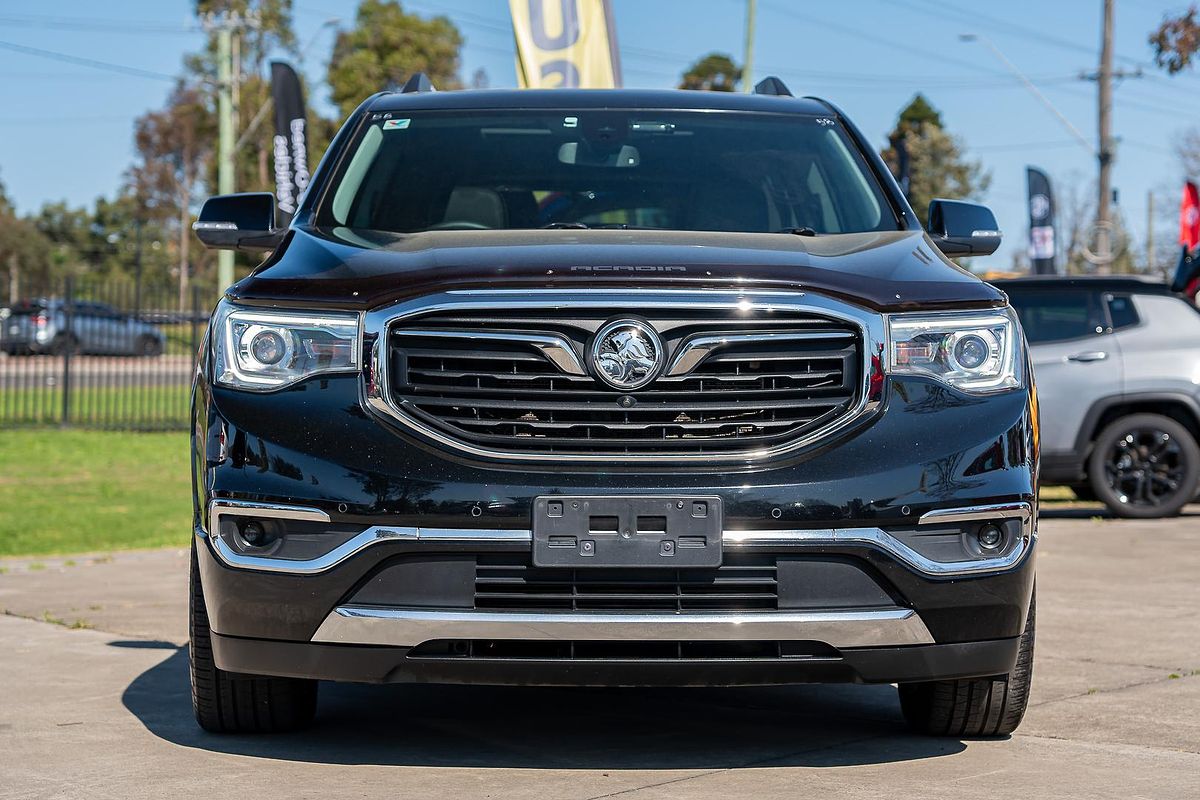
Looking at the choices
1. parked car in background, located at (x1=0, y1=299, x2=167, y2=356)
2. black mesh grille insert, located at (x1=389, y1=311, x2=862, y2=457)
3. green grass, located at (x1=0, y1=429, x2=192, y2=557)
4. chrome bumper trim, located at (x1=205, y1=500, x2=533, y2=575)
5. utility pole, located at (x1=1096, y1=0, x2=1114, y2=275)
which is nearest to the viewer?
chrome bumper trim, located at (x1=205, y1=500, x2=533, y2=575)

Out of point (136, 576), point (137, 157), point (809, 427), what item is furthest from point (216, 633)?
point (137, 157)

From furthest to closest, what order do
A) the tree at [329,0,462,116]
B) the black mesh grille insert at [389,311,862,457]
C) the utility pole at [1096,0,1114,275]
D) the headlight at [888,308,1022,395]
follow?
the tree at [329,0,462,116], the utility pole at [1096,0,1114,275], the headlight at [888,308,1022,395], the black mesh grille insert at [389,311,862,457]

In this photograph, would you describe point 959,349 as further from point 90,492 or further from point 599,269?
point 90,492

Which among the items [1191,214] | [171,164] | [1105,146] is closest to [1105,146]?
[1105,146]

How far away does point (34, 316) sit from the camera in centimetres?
2400

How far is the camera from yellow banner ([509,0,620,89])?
13461mm

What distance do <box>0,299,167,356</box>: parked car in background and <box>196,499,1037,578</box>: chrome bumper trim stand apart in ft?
64.6

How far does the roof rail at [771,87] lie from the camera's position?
6.38 m

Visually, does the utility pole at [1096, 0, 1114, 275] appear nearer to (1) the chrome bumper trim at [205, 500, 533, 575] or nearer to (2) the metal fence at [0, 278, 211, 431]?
(2) the metal fence at [0, 278, 211, 431]

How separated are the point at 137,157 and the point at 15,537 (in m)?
77.8

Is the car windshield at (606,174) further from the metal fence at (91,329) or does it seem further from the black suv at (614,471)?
the metal fence at (91,329)

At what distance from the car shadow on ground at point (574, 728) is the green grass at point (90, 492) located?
5.36 meters

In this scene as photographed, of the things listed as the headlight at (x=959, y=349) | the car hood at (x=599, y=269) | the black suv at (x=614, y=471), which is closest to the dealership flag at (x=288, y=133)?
the car hood at (x=599, y=269)

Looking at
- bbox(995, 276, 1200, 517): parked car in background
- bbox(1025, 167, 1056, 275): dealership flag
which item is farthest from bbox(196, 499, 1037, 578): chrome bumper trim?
bbox(1025, 167, 1056, 275): dealership flag
